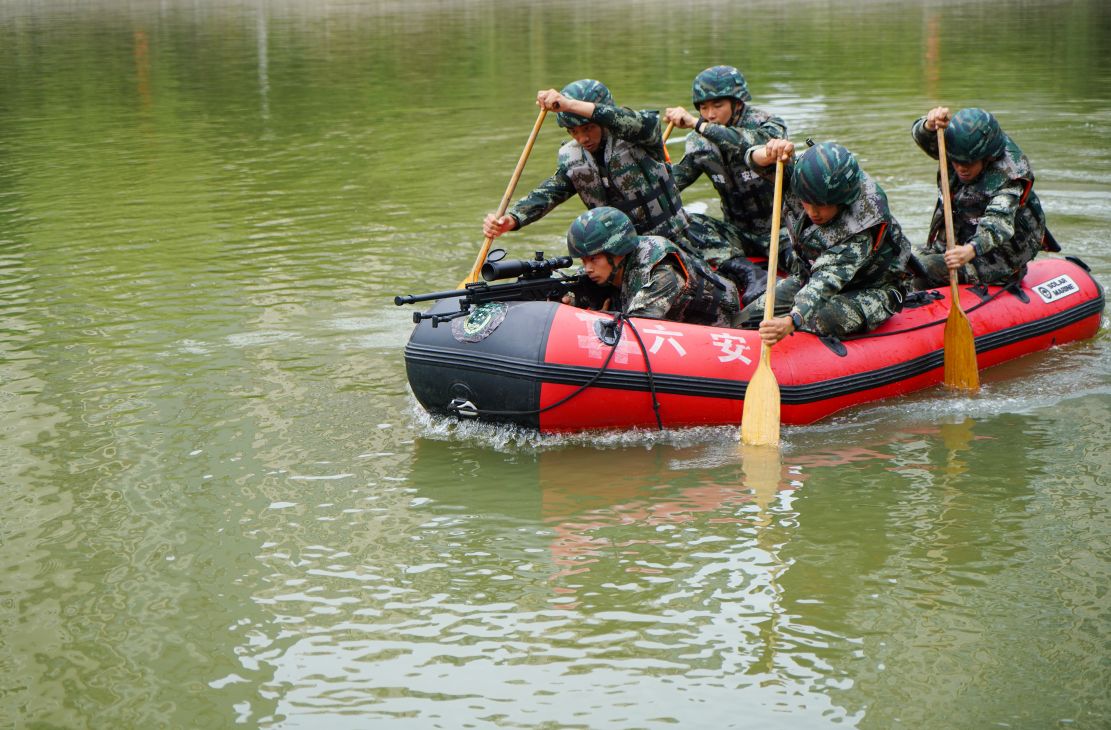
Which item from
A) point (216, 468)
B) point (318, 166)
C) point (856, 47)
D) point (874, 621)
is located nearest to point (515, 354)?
point (216, 468)

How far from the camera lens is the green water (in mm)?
4711

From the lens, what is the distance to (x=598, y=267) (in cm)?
701

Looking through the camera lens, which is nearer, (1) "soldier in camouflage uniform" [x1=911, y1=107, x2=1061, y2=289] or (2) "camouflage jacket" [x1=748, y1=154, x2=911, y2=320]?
(2) "camouflage jacket" [x1=748, y1=154, x2=911, y2=320]

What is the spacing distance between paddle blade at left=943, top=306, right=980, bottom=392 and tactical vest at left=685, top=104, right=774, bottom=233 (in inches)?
55.5

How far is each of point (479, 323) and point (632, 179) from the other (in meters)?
1.53

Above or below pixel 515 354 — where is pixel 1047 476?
below

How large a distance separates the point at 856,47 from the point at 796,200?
56.3ft

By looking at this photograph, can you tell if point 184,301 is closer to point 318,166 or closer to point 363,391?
point 363,391

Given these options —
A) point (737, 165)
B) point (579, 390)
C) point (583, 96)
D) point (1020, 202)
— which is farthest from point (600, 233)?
point (1020, 202)

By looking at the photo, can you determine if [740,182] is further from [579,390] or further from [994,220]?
[579,390]

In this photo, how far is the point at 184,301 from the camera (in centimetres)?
957

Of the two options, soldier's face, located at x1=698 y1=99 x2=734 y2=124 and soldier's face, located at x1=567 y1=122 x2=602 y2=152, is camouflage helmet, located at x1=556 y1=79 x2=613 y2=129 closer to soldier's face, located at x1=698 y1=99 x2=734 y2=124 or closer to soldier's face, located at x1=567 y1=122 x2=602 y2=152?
soldier's face, located at x1=567 y1=122 x2=602 y2=152

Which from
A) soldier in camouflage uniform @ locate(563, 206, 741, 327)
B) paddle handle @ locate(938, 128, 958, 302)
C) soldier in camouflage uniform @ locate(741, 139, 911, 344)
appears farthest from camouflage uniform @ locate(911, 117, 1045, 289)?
soldier in camouflage uniform @ locate(563, 206, 741, 327)

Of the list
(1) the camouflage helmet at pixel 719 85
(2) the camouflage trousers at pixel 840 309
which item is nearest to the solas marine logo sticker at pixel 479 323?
(2) the camouflage trousers at pixel 840 309
